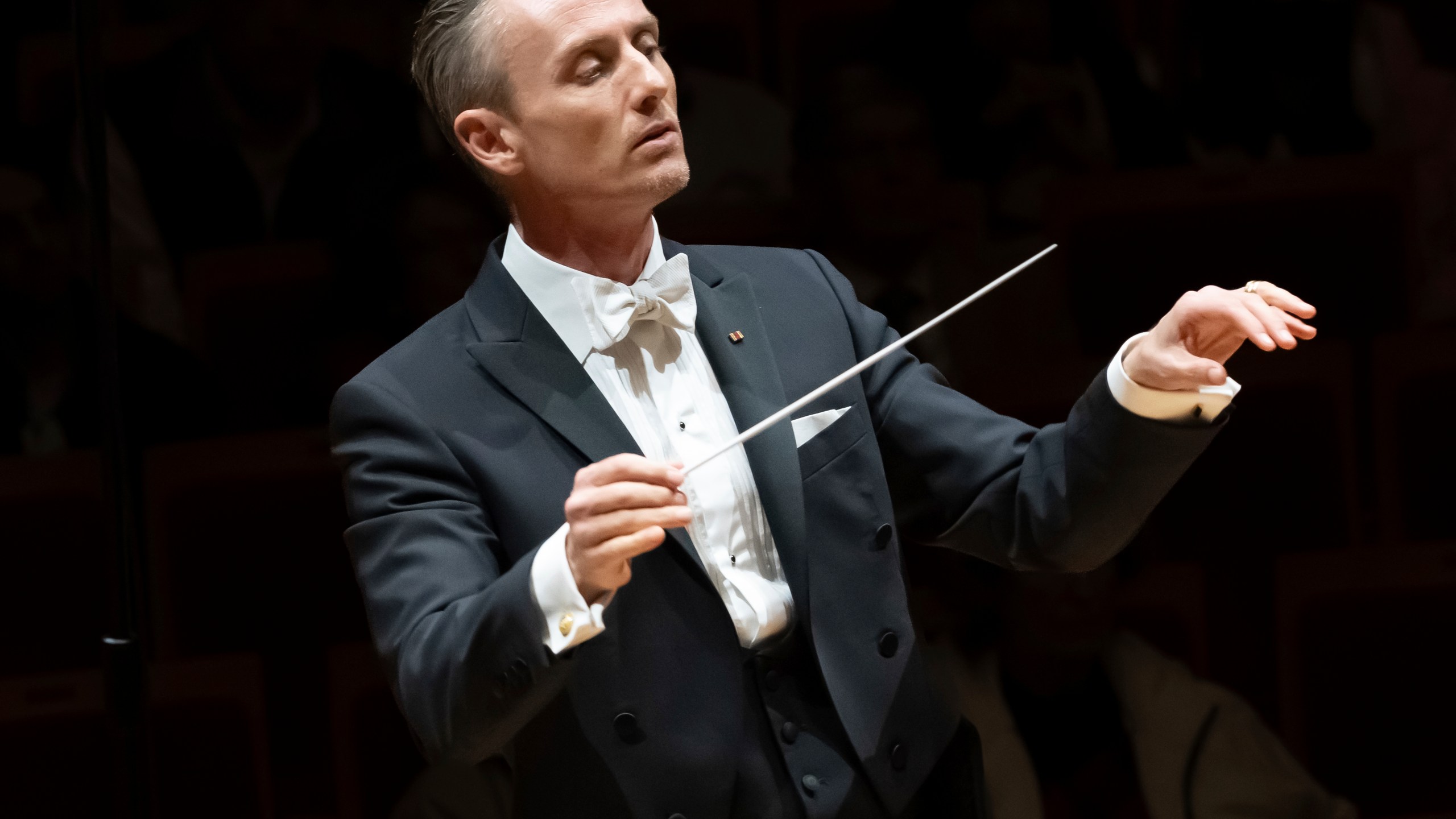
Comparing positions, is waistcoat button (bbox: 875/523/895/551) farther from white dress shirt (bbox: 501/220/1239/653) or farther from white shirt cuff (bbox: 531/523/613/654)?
white shirt cuff (bbox: 531/523/613/654)

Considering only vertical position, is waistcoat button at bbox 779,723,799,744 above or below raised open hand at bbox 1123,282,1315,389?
below

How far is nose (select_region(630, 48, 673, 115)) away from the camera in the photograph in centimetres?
81

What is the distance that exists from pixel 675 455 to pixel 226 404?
0.80m

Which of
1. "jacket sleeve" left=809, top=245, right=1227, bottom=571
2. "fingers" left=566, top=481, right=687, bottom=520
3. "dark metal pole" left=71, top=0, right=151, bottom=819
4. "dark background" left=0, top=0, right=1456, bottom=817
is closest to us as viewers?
"fingers" left=566, top=481, right=687, bottom=520

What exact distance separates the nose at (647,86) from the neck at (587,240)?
6 cm

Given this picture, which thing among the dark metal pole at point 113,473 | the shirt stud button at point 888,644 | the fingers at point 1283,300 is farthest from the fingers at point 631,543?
the dark metal pole at point 113,473

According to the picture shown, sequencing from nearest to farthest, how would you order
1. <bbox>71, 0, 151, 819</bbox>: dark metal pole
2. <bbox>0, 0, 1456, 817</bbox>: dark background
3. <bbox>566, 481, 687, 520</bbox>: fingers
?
<bbox>566, 481, 687, 520</bbox>: fingers
<bbox>71, 0, 151, 819</bbox>: dark metal pole
<bbox>0, 0, 1456, 817</bbox>: dark background

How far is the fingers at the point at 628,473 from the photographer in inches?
25.6

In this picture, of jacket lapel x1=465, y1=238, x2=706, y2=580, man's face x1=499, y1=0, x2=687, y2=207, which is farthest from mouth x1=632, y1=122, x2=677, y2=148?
jacket lapel x1=465, y1=238, x2=706, y2=580

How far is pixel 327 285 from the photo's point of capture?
1.46 metres

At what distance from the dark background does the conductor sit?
64 cm

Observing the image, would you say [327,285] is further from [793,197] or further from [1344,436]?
[1344,436]

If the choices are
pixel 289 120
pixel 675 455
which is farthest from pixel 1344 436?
pixel 289 120

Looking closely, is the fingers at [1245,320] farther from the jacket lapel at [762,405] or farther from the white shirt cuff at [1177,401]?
the jacket lapel at [762,405]
